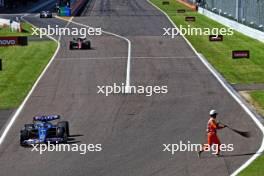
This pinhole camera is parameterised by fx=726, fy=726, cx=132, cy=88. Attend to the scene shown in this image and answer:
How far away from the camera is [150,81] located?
119ft

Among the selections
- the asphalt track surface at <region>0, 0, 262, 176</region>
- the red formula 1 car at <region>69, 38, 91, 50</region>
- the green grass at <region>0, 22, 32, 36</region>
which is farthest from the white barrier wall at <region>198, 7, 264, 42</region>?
the green grass at <region>0, 22, 32, 36</region>

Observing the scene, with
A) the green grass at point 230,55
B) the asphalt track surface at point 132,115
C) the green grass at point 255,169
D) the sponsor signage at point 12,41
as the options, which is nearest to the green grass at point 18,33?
the sponsor signage at point 12,41

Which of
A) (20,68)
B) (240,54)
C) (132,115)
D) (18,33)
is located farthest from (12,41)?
(132,115)

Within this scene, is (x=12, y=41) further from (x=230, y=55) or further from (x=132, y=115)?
(x=132, y=115)

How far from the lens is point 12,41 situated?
53.8 meters

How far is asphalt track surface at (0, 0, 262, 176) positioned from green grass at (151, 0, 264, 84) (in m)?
1.26

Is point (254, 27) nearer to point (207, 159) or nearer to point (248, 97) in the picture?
point (248, 97)

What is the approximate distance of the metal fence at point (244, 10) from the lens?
6074cm

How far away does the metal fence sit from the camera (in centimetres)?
6074

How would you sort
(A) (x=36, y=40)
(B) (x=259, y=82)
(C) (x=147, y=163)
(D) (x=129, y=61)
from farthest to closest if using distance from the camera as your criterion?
(A) (x=36, y=40)
(D) (x=129, y=61)
(B) (x=259, y=82)
(C) (x=147, y=163)

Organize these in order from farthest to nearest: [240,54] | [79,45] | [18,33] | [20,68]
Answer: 1. [18,33]
2. [79,45]
3. [240,54]
4. [20,68]

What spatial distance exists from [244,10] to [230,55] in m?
21.7

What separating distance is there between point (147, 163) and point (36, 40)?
40143mm

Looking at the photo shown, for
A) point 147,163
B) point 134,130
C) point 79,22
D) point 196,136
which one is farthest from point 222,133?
point 79,22
